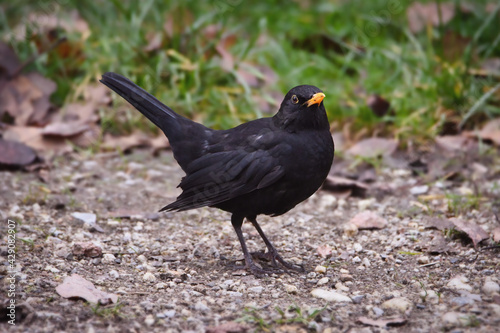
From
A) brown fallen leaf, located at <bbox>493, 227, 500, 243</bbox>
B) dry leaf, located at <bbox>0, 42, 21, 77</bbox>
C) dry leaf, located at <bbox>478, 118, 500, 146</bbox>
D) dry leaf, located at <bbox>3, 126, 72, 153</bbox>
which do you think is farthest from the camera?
dry leaf, located at <bbox>0, 42, 21, 77</bbox>

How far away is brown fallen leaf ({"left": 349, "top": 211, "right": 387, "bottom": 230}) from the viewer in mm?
4551

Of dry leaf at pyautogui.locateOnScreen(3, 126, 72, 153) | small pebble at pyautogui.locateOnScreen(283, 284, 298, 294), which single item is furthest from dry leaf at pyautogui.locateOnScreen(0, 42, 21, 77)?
small pebble at pyautogui.locateOnScreen(283, 284, 298, 294)

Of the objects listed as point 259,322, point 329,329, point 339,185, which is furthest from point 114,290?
point 339,185

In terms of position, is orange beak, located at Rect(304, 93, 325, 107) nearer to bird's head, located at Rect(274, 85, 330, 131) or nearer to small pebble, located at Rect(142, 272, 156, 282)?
bird's head, located at Rect(274, 85, 330, 131)

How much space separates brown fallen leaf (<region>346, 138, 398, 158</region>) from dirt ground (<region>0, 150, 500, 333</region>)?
0.17 meters

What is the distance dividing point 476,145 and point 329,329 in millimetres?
3291

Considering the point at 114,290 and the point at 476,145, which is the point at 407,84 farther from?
the point at 114,290

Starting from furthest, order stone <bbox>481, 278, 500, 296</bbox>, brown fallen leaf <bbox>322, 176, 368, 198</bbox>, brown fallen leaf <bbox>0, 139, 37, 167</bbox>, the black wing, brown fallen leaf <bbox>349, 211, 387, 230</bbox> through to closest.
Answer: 1. brown fallen leaf <bbox>0, 139, 37, 167</bbox>
2. brown fallen leaf <bbox>322, 176, 368, 198</bbox>
3. brown fallen leaf <bbox>349, 211, 387, 230</bbox>
4. the black wing
5. stone <bbox>481, 278, 500, 296</bbox>

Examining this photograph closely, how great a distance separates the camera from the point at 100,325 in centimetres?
296

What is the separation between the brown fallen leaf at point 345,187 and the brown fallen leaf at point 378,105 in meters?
0.99

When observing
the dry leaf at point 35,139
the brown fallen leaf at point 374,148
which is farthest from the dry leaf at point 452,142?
the dry leaf at point 35,139

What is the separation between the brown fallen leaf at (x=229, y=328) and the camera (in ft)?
9.55

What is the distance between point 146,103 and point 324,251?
1585 millimetres

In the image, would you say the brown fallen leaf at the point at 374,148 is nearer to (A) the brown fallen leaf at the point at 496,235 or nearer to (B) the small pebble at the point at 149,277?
(A) the brown fallen leaf at the point at 496,235
